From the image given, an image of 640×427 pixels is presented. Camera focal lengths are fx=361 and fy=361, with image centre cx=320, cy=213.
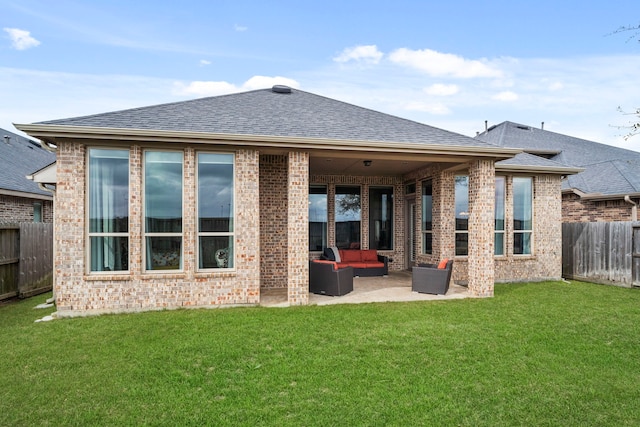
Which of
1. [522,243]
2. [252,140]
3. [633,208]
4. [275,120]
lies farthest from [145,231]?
[633,208]

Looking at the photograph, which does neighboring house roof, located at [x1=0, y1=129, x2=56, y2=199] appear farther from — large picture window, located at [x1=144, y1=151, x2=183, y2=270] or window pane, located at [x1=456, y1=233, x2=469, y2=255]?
window pane, located at [x1=456, y1=233, x2=469, y2=255]

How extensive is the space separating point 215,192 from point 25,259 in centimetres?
549

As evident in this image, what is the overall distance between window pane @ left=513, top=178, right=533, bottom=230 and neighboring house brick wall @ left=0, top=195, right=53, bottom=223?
1554cm

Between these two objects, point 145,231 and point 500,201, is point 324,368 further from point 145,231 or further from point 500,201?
point 500,201

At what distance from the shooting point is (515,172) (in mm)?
10516

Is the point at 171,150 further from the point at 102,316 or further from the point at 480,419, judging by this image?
the point at 480,419

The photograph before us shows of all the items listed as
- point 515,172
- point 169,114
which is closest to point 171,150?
point 169,114

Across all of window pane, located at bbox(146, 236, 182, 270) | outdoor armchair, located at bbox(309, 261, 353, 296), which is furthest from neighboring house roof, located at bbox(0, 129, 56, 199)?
outdoor armchair, located at bbox(309, 261, 353, 296)

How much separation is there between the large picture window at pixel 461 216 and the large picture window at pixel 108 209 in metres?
8.37

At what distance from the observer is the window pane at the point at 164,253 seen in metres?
6.97


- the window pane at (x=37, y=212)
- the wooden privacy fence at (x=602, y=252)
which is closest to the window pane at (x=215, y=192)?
the window pane at (x=37, y=212)

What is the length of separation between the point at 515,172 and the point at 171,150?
9265mm

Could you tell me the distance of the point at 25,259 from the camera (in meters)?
8.75

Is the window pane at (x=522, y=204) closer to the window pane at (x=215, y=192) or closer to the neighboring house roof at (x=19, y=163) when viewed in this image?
the window pane at (x=215, y=192)
